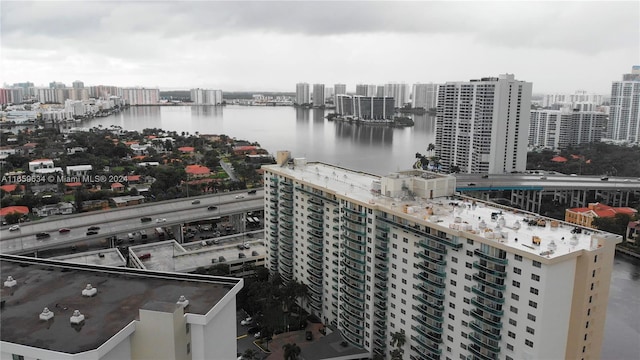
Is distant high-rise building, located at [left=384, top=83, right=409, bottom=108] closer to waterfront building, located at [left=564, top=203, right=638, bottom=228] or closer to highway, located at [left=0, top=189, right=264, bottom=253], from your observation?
waterfront building, located at [left=564, top=203, right=638, bottom=228]

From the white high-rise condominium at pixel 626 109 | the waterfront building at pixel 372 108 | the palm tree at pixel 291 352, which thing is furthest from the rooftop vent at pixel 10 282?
the waterfront building at pixel 372 108

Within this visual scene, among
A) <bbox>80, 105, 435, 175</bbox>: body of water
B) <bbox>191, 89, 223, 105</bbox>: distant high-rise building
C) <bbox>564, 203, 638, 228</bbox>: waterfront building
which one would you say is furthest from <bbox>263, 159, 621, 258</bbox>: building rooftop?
<bbox>191, 89, 223, 105</bbox>: distant high-rise building

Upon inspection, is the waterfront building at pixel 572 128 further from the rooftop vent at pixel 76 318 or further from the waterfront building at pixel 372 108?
the rooftop vent at pixel 76 318

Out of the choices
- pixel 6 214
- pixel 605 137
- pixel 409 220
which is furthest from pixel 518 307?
pixel 605 137

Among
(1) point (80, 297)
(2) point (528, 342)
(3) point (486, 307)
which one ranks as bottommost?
(2) point (528, 342)

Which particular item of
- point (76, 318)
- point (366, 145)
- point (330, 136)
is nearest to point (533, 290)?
point (76, 318)

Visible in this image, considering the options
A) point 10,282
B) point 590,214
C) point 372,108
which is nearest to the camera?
point 10,282

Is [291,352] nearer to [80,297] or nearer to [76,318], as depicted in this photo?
[80,297]
